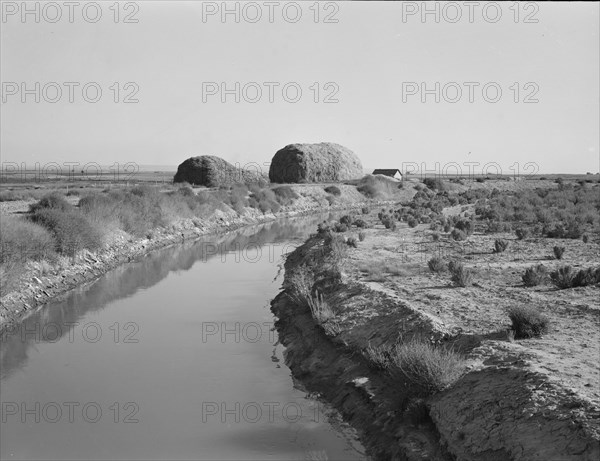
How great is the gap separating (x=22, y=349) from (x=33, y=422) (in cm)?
393

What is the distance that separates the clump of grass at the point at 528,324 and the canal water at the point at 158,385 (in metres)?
3.13

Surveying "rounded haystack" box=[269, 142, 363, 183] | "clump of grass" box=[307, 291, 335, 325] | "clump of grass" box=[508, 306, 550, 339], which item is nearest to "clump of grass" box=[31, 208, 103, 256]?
"clump of grass" box=[307, 291, 335, 325]

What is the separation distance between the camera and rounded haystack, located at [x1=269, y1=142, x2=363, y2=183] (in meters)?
73.5

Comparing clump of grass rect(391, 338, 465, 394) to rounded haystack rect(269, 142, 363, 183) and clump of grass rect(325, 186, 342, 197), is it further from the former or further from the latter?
rounded haystack rect(269, 142, 363, 183)

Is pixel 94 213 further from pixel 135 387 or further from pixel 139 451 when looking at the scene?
pixel 139 451

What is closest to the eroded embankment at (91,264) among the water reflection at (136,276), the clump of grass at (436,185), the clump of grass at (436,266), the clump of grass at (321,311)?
the water reflection at (136,276)

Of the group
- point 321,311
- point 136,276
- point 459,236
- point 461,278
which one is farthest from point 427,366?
point 459,236

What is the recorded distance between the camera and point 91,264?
69.4 feet

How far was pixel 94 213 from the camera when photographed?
24531mm

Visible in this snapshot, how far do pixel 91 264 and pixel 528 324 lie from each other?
15443 millimetres

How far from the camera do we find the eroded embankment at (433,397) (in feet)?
21.4

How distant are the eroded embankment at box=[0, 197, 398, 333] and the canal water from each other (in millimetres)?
432

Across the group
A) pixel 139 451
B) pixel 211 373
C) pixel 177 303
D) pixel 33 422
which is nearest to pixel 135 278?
pixel 177 303

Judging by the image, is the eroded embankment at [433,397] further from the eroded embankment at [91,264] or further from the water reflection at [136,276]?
the eroded embankment at [91,264]
